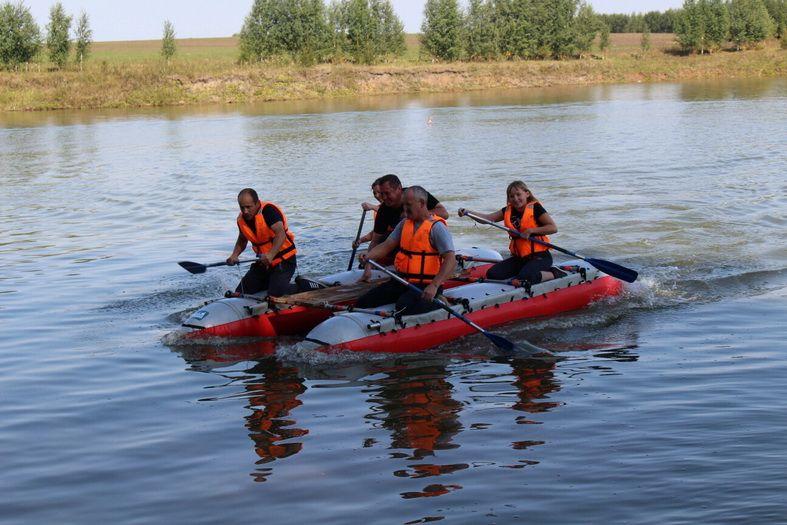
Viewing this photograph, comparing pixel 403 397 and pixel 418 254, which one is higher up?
pixel 418 254

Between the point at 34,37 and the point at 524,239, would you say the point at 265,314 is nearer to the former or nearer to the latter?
the point at 524,239

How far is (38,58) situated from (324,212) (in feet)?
143

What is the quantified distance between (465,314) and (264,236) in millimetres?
2246

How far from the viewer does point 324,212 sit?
1845cm

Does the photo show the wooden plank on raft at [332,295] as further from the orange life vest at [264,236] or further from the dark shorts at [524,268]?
the dark shorts at [524,268]

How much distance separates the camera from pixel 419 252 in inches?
372

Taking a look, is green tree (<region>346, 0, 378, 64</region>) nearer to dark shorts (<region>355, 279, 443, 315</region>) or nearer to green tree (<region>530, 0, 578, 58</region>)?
green tree (<region>530, 0, 578, 58</region>)

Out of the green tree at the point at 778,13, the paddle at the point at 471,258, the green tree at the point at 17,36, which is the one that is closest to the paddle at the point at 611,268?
the paddle at the point at 471,258

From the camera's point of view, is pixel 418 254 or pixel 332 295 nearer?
pixel 418 254

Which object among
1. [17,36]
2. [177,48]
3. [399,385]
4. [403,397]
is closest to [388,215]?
[399,385]

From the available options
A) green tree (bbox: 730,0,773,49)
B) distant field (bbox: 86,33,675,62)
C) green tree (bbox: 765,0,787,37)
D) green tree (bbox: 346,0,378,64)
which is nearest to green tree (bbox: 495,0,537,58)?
distant field (bbox: 86,33,675,62)

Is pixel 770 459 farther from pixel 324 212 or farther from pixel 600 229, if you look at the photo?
pixel 324 212

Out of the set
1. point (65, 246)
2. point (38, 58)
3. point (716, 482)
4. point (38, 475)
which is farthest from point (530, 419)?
point (38, 58)

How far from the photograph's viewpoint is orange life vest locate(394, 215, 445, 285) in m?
9.38
